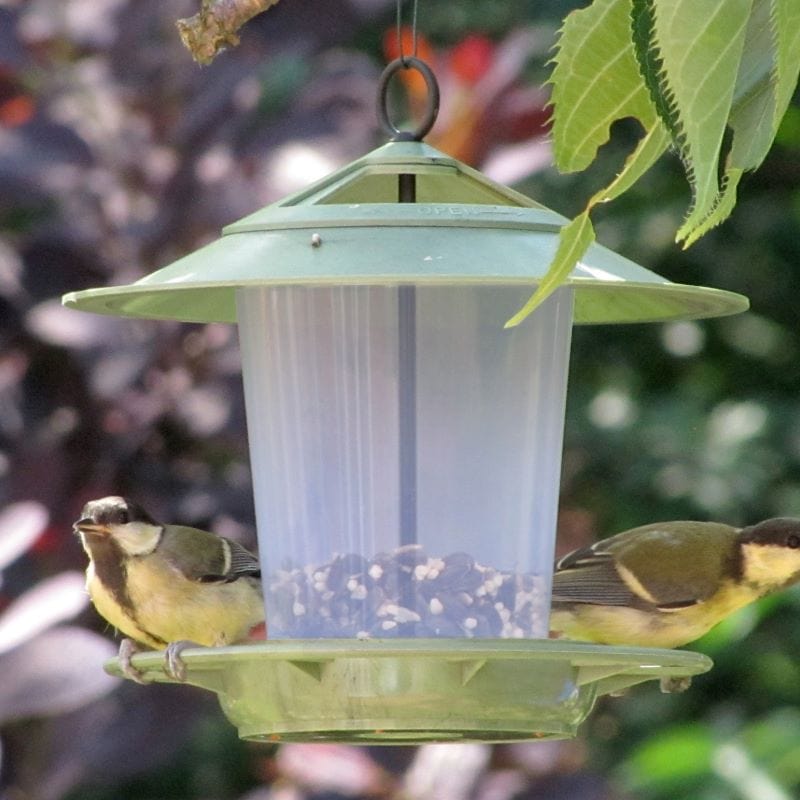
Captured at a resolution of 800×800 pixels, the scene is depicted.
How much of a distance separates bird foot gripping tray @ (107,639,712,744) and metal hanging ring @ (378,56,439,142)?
767 millimetres

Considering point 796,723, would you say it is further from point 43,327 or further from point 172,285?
point 172,285

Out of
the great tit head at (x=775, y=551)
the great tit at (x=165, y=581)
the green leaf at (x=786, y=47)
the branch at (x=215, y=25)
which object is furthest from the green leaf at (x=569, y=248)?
the great tit head at (x=775, y=551)

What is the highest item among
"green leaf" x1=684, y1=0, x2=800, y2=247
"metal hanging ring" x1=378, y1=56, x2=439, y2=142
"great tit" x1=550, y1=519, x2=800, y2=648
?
"green leaf" x1=684, y1=0, x2=800, y2=247

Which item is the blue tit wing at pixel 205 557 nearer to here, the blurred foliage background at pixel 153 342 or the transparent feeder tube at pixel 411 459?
the blurred foliage background at pixel 153 342

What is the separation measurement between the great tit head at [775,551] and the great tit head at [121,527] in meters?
1.47

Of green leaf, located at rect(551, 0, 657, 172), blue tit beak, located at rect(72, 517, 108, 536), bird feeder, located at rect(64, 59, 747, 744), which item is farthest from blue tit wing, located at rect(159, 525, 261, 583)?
green leaf, located at rect(551, 0, 657, 172)

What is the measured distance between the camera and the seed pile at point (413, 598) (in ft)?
8.86

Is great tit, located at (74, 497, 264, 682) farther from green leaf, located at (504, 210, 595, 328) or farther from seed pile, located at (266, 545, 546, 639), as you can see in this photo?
green leaf, located at (504, 210, 595, 328)

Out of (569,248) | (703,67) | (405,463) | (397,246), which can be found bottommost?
(405,463)

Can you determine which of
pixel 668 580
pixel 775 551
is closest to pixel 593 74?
pixel 668 580

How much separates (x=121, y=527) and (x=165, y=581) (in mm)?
195

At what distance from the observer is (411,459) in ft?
8.92

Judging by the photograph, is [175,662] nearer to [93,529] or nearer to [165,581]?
[165,581]

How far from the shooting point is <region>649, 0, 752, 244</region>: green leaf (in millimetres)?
1126
